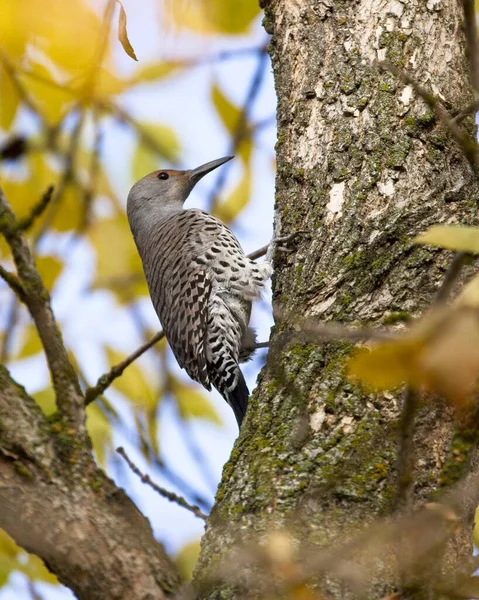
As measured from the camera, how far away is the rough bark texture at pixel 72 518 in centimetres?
160

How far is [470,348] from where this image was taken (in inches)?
29.3

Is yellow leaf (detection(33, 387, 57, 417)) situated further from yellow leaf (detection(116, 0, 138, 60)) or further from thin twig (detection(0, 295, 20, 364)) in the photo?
yellow leaf (detection(116, 0, 138, 60))

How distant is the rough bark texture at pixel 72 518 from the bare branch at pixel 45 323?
0.51ft

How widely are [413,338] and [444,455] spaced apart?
141cm

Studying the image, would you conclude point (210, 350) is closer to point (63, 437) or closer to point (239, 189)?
point (239, 189)

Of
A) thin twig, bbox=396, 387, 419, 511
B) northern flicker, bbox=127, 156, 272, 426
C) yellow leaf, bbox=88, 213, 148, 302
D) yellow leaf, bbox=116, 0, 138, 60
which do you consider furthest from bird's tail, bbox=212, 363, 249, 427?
thin twig, bbox=396, 387, 419, 511

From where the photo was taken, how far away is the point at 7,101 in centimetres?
307

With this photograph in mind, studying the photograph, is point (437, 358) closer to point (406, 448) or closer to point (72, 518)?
point (406, 448)

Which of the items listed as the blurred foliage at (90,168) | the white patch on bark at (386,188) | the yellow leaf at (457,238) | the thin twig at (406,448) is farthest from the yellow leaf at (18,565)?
the yellow leaf at (457,238)

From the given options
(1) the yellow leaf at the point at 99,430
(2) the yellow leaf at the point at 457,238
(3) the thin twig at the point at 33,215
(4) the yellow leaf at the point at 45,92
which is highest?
(4) the yellow leaf at the point at 45,92

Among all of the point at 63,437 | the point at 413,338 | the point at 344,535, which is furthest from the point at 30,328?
the point at 413,338

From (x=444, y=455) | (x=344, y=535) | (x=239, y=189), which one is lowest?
(x=344, y=535)

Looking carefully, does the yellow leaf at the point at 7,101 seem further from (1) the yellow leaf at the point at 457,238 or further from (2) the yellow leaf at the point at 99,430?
(1) the yellow leaf at the point at 457,238

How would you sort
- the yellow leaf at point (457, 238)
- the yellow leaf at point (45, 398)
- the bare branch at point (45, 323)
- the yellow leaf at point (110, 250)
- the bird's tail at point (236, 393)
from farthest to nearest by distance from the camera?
1. the bird's tail at point (236, 393)
2. the yellow leaf at point (110, 250)
3. the yellow leaf at point (45, 398)
4. the bare branch at point (45, 323)
5. the yellow leaf at point (457, 238)
